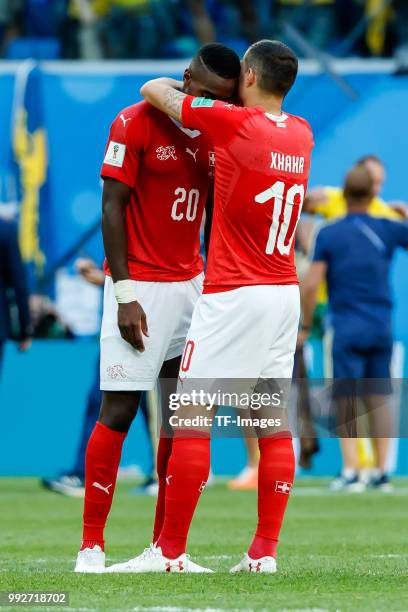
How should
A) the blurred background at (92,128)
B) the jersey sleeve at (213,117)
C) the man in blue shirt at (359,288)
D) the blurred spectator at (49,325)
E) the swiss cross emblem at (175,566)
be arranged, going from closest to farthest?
the jersey sleeve at (213,117)
the swiss cross emblem at (175,566)
the man in blue shirt at (359,288)
the blurred background at (92,128)
the blurred spectator at (49,325)

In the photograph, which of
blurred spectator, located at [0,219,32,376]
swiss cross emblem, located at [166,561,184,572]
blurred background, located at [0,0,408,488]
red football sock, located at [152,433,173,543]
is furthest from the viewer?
blurred background, located at [0,0,408,488]

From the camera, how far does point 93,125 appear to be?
14516 mm

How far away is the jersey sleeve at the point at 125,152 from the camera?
544cm

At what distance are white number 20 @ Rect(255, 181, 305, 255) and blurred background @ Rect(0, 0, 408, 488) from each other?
17.3 feet

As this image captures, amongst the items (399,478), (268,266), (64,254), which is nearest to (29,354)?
(64,254)

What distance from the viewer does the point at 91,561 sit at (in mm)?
5418

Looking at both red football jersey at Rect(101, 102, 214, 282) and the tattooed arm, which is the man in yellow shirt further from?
the tattooed arm

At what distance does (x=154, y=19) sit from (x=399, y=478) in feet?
21.2

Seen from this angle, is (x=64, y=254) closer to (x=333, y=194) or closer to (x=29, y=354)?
(x=29, y=354)

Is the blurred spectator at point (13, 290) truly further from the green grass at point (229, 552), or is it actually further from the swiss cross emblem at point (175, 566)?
the swiss cross emblem at point (175, 566)

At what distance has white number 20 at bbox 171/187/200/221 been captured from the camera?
5.58 meters

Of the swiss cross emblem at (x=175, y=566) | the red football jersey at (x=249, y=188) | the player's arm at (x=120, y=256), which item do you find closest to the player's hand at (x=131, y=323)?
the player's arm at (x=120, y=256)

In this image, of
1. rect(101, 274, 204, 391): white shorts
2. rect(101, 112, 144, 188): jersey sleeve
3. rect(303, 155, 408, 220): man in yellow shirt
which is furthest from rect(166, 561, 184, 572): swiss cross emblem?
rect(303, 155, 408, 220): man in yellow shirt

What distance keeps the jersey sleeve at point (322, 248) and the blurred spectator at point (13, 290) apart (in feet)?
7.12
